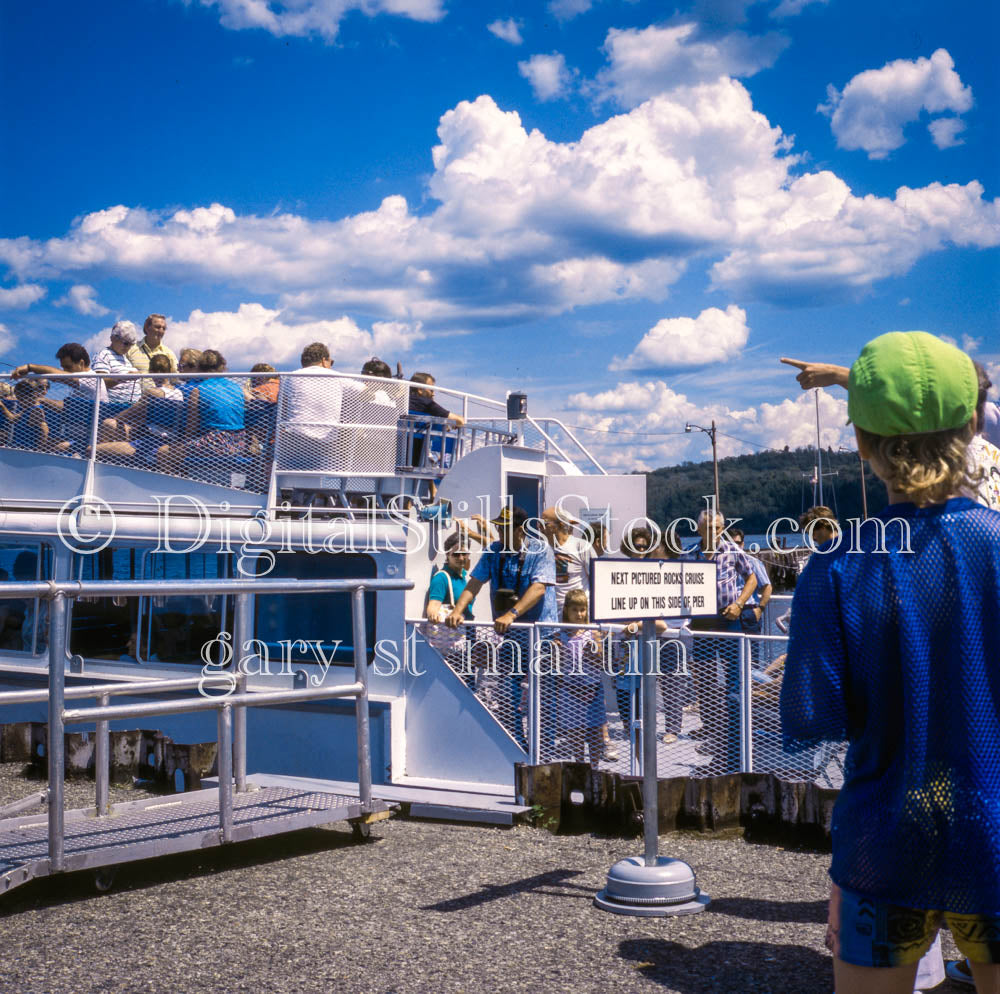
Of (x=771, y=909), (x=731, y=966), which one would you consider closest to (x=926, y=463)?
(x=731, y=966)

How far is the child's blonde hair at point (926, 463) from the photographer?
1.98 metres

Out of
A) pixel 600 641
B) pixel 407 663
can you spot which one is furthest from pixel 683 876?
pixel 407 663

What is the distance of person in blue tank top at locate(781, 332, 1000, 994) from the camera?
186cm

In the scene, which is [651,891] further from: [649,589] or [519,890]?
[649,589]

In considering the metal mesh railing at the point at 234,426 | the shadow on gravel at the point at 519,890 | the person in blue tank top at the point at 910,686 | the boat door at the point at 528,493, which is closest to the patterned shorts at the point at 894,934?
the person in blue tank top at the point at 910,686

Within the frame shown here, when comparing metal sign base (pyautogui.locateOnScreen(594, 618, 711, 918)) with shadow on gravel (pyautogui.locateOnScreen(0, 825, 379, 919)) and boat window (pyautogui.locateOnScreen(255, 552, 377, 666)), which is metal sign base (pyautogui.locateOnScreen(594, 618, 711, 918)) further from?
boat window (pyautogui.locateOnScreen(255, 552, 377, 666))

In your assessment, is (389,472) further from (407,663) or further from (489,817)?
(489,817)

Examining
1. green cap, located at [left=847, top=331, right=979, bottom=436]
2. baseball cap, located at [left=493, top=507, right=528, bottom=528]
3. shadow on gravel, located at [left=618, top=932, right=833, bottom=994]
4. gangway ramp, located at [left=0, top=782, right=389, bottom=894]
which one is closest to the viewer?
green cap, located at [left=847, top=331, right=979, bottom=436]

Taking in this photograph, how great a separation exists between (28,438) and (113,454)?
37.4 inches

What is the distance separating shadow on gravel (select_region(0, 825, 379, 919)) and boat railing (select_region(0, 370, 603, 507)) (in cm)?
329

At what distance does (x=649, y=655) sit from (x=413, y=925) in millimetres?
1529

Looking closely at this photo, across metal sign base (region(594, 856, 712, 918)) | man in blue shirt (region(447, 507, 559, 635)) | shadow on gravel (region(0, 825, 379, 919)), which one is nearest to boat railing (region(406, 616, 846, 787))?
man in blue shirt (region(447, 507, 559, 635))

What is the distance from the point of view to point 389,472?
30.4ft

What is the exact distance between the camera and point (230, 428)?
29.7 ft
